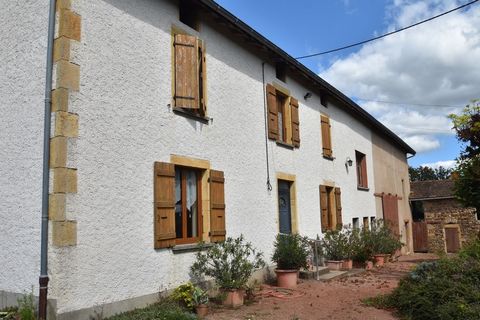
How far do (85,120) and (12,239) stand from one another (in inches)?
74.4

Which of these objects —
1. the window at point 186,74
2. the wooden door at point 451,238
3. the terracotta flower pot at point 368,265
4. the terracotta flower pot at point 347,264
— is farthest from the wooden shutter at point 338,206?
the wooden door at point 451,238

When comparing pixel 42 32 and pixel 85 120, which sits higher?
pixel 42 32

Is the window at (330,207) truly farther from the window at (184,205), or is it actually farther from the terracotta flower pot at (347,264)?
the window at (184,205)

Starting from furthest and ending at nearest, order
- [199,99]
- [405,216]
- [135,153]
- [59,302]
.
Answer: [405,216]
[199,99]
[135,153]
[59,302]

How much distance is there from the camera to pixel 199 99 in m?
8.64

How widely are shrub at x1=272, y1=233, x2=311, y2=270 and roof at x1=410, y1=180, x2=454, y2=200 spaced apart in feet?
61.8

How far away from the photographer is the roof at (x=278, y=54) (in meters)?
9.09

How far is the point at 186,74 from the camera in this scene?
8328 millimetres

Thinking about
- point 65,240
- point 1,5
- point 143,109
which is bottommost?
point 65,240

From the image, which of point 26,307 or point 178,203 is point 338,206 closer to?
point 178,203

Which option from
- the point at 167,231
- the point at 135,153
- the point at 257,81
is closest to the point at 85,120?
the point at 135,153

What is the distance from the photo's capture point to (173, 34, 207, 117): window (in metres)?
8.17

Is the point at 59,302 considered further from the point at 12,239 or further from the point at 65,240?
the point at 12,239

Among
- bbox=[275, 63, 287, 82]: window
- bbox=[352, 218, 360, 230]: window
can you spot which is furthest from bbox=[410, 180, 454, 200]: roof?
bbox=[275, 63, 287, 82]: window
